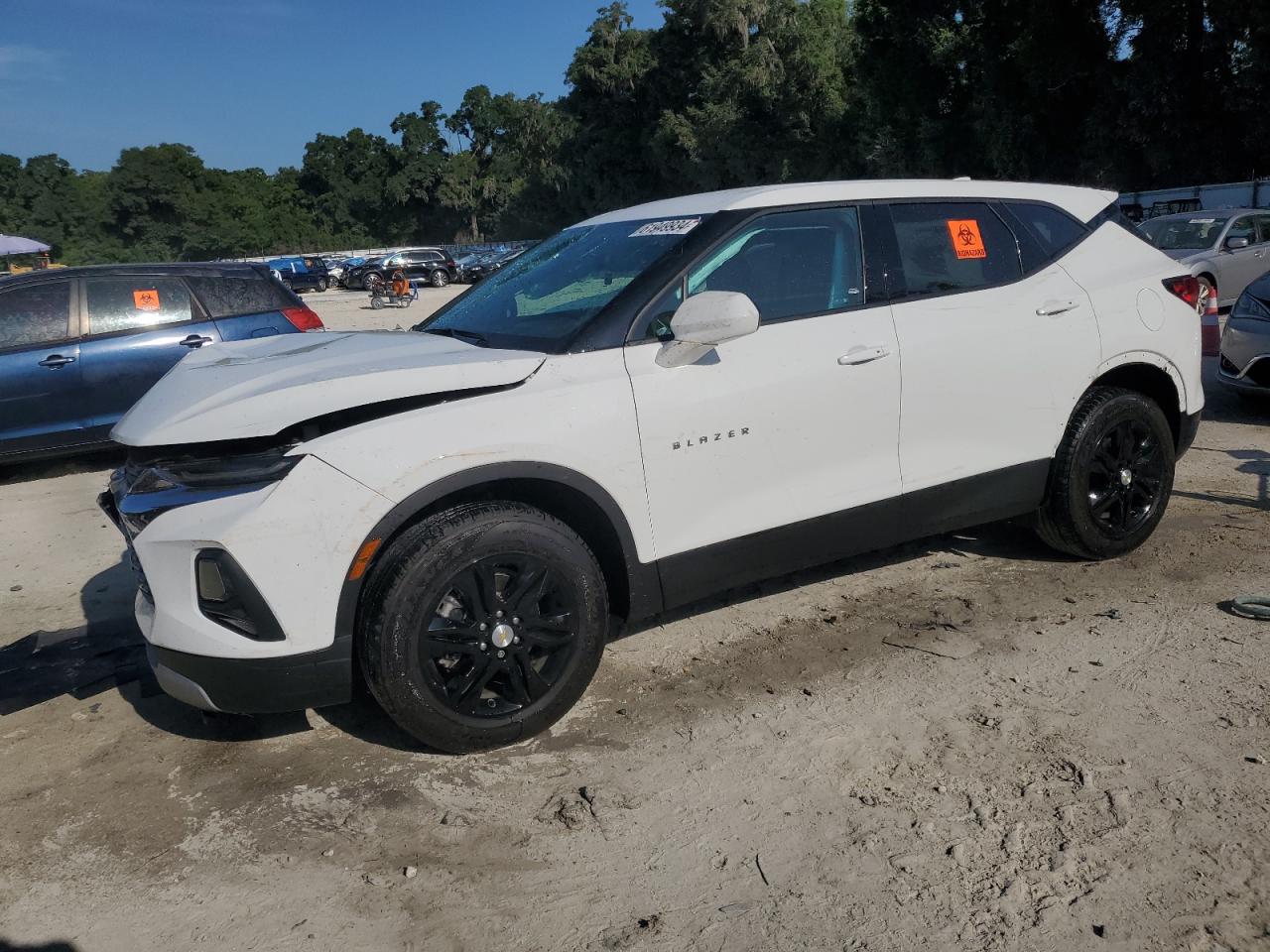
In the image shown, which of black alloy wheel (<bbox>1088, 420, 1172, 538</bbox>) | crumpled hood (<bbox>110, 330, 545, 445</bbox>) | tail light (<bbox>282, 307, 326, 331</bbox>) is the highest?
tail light (<bbox>282, 307, 326, 331</bbox>)

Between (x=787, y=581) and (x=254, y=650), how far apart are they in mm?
2626

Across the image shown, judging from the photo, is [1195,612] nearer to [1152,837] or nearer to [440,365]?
[1152,837]

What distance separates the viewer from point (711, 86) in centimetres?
5319

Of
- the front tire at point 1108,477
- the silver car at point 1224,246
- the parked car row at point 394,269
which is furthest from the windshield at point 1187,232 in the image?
the parked car row at point 394,269

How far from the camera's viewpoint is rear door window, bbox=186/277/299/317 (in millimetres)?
8234

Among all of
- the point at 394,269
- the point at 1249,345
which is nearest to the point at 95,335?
the point at 1249,345

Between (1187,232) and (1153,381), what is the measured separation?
36.7 ft

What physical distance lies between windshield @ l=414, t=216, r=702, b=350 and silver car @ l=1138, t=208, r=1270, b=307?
11.7 meters

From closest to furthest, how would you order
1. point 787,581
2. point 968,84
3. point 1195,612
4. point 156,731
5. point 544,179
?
point 156,731
point 1195,612
point 787,581
point 968,84
point 544,179

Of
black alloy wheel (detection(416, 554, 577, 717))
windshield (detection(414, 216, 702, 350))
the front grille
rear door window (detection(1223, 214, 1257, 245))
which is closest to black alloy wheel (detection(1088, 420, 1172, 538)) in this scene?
windshield (detection(414, 216, 702, 350))

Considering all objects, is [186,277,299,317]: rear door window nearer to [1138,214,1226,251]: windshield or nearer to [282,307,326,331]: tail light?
[282,307,326,331]: tail light

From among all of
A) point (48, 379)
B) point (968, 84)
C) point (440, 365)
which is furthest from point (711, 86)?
point (440, 365)

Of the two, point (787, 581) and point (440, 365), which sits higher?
point (440, 365)

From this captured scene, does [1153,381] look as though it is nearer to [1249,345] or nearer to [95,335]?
[1249,345]
